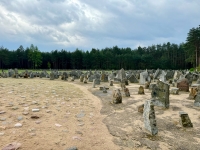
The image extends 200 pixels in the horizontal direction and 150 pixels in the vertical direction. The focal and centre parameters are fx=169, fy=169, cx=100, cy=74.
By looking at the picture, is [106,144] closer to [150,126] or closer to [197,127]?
[150,126]

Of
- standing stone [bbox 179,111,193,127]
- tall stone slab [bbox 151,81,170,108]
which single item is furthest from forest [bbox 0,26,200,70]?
standing stone [bbox 179,111,193,127]

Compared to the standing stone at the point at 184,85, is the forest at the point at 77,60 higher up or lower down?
higher up

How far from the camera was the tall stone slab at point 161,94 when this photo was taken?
7.20 m

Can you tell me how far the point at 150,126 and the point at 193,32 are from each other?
4856 centimetres

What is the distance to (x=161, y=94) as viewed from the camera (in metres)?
7.37

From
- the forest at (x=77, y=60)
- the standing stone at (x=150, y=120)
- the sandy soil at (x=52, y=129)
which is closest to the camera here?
A: the sandy soil at (x=52, y=129)

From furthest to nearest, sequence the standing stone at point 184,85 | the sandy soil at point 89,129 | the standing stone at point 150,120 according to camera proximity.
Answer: the standing stone at point 184,85 → the standing stone at point 150,120 → the sandy soil at point 89,129

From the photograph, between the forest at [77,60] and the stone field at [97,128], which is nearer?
the stone field at [97,128]

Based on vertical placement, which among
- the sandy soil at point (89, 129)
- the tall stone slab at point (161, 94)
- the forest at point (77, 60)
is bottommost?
the sandy soil at point (89, 129)

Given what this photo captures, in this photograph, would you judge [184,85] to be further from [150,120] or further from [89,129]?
[89,129]

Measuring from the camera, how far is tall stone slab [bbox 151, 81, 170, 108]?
7196mm

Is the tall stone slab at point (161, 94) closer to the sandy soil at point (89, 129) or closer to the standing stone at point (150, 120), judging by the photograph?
the sandy soil at point (89, 129)

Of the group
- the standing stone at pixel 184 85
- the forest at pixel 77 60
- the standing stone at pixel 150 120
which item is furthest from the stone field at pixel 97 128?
the forest at pixel 77 60

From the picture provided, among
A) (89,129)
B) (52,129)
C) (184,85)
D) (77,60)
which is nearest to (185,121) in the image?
(89,129)
